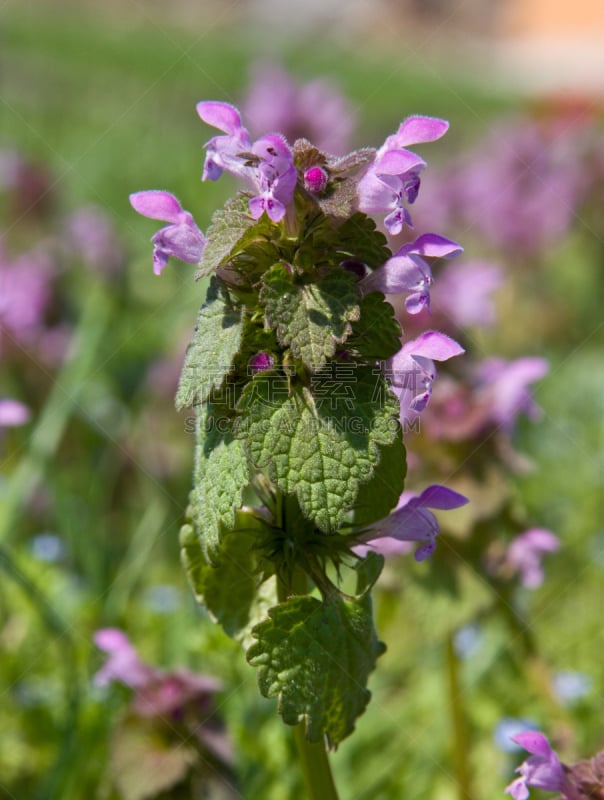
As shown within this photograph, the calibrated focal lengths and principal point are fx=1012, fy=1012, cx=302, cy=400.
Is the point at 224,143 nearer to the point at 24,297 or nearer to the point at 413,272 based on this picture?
the point at 413,272

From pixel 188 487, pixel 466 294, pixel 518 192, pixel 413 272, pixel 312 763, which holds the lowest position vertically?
pixel 518 192

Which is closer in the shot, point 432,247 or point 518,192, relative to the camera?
point 432,247

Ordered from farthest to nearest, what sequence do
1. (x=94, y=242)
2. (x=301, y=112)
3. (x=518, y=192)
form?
1. (x=518, y=192)
2. (x=301, y=112)
3. (x=94, y=242)

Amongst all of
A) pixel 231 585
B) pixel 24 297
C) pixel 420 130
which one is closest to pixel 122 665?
pixel 231 585

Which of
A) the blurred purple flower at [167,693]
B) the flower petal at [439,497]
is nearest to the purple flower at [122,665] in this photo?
the blurred purple flower at [167,693]

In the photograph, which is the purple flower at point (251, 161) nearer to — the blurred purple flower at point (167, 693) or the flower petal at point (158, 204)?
the flower petal at point (158, 204)

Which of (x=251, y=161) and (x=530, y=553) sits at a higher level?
(x=251, y=161)

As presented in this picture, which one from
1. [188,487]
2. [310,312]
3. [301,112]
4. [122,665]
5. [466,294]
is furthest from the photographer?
[301,112]
